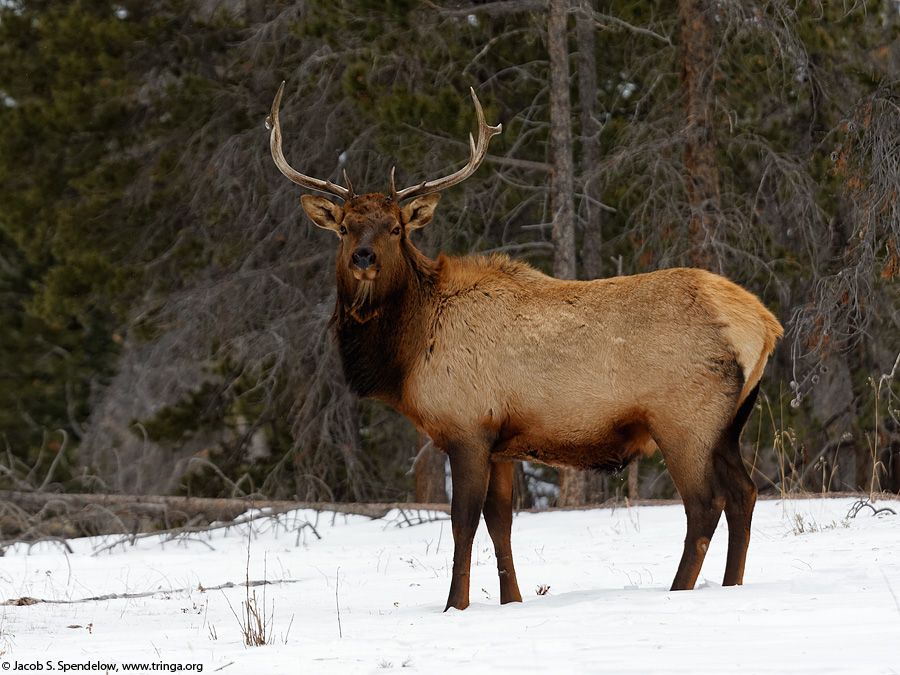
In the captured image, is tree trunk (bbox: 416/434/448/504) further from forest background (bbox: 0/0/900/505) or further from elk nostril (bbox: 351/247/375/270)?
elk nostril (bbox: 351/247/375/270)

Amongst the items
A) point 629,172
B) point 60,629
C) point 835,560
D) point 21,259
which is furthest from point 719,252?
point 21,259

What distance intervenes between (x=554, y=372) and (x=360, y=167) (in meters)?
7.67

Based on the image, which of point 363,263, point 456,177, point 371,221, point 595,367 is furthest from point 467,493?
point 456,177

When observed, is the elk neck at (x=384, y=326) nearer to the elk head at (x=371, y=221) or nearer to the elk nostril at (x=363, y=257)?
the elk head at (x=371, y=221)

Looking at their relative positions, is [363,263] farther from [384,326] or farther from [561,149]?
[561,149]

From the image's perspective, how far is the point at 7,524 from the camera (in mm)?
11156

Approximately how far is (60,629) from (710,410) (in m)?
3.80

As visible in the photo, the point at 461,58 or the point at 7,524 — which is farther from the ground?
the point at 461,58

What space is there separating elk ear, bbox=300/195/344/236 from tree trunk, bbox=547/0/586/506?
4980 millimetres

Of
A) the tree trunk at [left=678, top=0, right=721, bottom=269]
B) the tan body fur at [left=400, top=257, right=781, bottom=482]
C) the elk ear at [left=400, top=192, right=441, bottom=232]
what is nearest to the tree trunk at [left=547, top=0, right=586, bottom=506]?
the tree trunk at [left=678, top=0, right=721, bottom=269]

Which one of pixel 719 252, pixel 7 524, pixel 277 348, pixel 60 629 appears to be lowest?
pixel 7 524

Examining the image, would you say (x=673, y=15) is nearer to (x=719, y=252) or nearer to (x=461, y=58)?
(x=461, y=58)

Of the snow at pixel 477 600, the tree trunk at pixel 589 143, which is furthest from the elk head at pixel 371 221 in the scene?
the tree trunk at pixel 589 143

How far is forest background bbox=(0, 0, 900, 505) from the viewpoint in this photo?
12.3 meters
